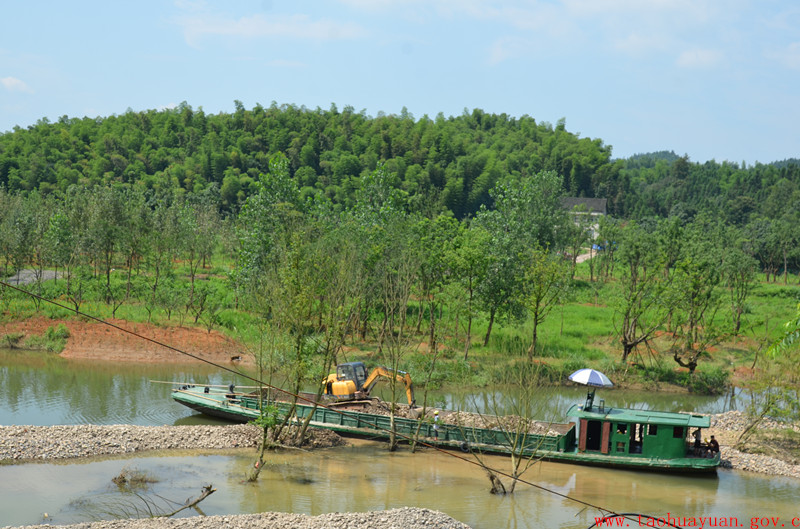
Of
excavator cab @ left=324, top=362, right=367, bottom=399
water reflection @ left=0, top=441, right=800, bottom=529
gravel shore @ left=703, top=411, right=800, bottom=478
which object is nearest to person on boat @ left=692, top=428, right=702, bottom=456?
water reflection @ left=0, top=441, right=800, bottom=529

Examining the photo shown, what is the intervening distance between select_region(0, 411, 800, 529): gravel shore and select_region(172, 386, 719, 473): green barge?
1.43 meters

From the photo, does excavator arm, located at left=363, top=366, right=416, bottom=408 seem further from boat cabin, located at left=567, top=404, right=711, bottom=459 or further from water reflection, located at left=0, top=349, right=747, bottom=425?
boat cabin, located at left=567, top=404, right=711, bottom=459

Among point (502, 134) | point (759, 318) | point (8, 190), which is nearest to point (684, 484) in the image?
point (759, 318)

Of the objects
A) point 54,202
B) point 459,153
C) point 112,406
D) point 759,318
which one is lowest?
point 112,406

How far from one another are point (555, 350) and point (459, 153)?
350ft

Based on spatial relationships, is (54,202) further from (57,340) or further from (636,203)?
(636,203)

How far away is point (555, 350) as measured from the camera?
144 ft

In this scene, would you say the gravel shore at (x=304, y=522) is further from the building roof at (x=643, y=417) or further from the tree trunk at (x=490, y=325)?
the tree trunk at (x=490, y=325)

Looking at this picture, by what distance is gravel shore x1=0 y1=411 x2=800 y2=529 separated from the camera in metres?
17.2

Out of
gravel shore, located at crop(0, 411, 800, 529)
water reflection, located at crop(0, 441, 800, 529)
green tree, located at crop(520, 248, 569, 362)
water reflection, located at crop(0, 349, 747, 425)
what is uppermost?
green tree, located at crop(520, 248, 569, 362)

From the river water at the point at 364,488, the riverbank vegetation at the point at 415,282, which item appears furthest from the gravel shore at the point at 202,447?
the riverbank vegetation at the point at 415,282

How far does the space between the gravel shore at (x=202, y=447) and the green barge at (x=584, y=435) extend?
143 cm

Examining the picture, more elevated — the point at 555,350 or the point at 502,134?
the point at 502,134

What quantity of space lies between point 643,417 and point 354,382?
37.7 feet
